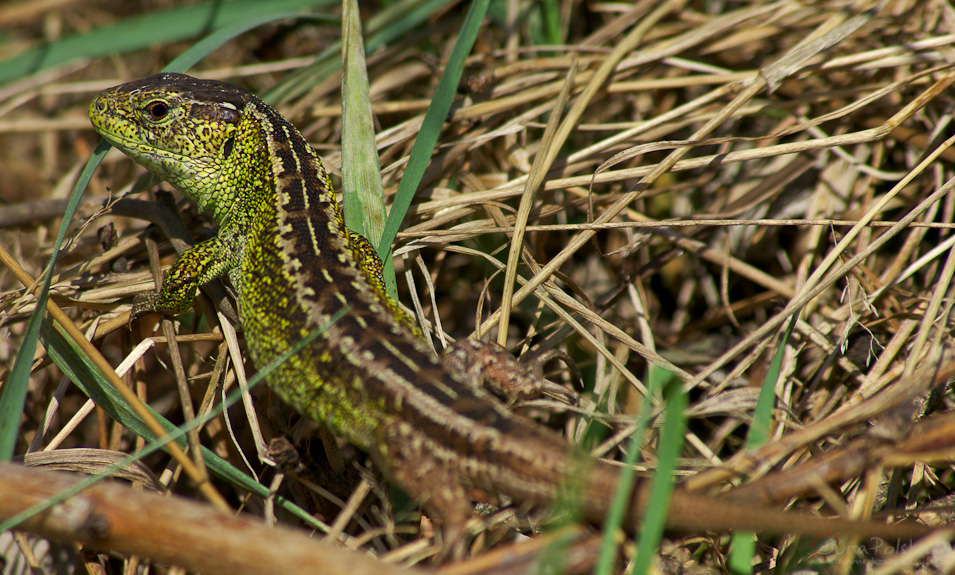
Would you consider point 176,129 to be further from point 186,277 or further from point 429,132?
point 429,132

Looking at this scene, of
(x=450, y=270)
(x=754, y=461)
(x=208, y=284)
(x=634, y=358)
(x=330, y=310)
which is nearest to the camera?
(x=754, y=461)

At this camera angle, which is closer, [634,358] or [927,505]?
[927,505]

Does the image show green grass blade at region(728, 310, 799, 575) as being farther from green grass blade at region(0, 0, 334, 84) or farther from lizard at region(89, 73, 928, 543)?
green grass blade at region(0, 0, 334, 84)

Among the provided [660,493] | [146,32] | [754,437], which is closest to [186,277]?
[146,32]

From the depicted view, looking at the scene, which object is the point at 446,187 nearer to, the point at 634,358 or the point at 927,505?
the point at 634,358

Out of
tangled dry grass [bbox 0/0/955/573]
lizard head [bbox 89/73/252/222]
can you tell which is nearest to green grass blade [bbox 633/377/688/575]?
tangled dry grass [bbox 0/0/955/573]

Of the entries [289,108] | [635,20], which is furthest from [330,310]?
[635,20]
